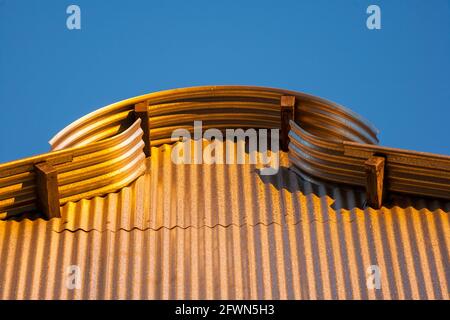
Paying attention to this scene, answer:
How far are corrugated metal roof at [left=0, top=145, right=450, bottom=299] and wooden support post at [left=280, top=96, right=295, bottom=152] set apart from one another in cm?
52

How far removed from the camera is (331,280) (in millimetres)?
14461

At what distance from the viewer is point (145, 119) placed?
53.2 ft

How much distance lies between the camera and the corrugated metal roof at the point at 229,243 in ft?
47.2

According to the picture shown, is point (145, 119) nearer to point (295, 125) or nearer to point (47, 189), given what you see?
point (47, 189)

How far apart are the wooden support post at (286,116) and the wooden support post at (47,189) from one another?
3.20m

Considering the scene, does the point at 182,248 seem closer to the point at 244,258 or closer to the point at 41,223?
the point at 244,258

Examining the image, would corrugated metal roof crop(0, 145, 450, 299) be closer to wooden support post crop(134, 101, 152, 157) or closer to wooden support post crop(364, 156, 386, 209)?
wooden support post crop(364, 156, 386, 209)

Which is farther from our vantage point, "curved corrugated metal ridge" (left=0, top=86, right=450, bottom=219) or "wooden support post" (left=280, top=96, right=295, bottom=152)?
"wooden support post" (left=280, top=96, right=295, bottom=152)

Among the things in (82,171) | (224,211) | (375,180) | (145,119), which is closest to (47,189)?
(82,171)

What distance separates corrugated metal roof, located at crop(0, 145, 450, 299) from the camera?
14.4 metres

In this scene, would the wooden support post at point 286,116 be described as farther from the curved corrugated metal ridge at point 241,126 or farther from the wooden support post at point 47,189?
the wooden support post at point 47,189

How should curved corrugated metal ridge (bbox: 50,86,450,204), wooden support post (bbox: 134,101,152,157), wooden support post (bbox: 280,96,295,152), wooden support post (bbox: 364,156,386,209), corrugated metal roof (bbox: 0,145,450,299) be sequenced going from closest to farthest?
corrugated metal roof (bbox: 0,145,450,299) < wooden support post (bbox: 364,156,386,209) < curved corrugated metal ridge (bbox: 50,86,450,204) < wooden support post (bbox: 134,101,152,157) < wooden support post (bbox: 280,96,295,152)

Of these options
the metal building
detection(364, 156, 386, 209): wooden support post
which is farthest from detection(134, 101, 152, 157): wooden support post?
detection(364, 156, 386, 209): wooden support post

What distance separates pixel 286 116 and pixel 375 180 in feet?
5.55
